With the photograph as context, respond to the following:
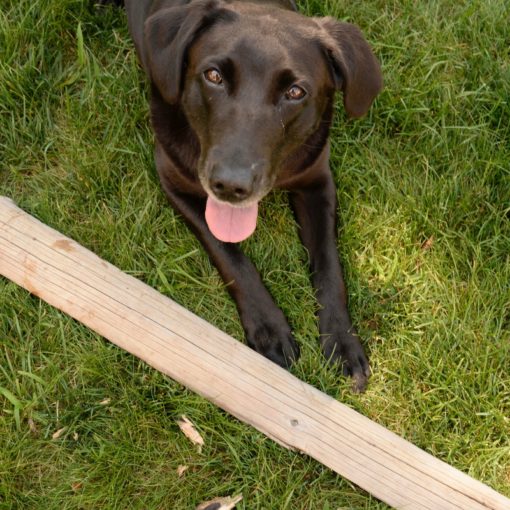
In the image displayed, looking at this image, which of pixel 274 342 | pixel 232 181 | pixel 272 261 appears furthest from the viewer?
pixel 272 261

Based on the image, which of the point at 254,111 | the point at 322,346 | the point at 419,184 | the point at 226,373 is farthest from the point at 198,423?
the point at 419,184

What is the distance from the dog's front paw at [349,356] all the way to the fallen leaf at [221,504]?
589 millimetres

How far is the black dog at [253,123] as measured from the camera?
2.58m

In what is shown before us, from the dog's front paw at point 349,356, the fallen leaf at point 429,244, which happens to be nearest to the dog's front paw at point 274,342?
the dog's front paw at point 349,356

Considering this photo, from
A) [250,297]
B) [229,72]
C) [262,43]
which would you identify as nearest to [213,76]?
[229,72]

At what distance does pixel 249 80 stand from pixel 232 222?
0.57m

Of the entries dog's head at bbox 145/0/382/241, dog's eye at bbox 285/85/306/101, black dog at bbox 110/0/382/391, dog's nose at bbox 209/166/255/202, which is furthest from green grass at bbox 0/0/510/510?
dog's eye at bbox 285/85/306/101

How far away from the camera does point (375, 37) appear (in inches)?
146

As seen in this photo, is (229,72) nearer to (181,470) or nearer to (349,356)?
(349,356)

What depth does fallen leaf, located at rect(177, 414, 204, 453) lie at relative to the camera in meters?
2.90

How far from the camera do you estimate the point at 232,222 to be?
9.67 feet

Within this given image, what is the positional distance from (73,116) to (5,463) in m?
1.46

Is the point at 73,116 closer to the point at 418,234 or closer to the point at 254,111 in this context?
the point at 254,111

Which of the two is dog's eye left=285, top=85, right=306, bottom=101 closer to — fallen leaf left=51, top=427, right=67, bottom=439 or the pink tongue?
the pink tongue
